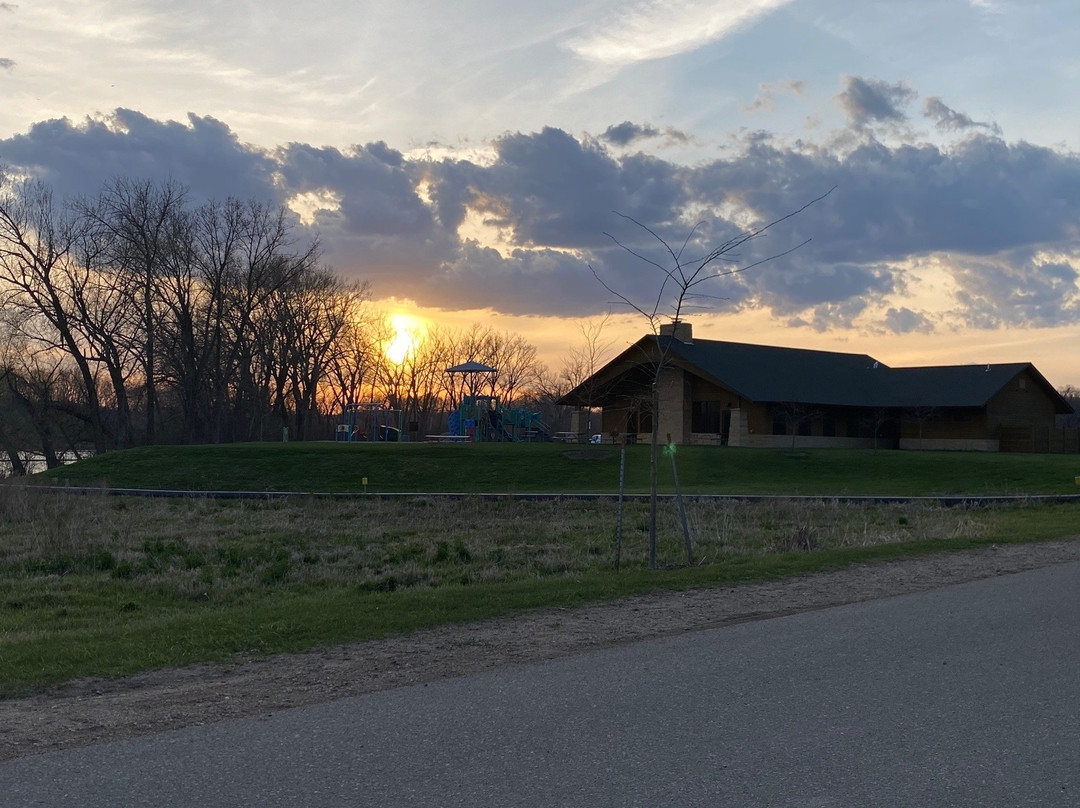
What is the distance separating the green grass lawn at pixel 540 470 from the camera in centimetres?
3716

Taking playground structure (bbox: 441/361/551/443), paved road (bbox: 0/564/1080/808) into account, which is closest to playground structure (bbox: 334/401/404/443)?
playground structure (bbox: 441/361/551/443)

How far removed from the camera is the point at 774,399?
50250 millimetres

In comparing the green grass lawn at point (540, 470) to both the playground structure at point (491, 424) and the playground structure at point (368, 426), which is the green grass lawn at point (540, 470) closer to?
the playground structure at point (491, 424)

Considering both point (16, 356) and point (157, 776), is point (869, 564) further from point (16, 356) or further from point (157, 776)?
point (16, 356)

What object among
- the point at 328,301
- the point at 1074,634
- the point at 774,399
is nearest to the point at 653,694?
the point at 1074,634

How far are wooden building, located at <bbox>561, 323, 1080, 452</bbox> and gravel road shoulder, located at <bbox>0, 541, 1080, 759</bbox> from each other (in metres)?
39.1

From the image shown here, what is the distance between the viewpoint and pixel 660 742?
5516mm

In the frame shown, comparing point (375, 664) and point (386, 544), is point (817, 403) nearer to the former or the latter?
point (386, 544)

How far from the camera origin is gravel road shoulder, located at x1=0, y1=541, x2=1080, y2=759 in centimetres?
632

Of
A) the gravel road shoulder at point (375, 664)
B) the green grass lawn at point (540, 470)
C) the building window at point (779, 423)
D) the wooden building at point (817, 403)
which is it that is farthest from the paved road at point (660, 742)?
the building window at point (779, 423)

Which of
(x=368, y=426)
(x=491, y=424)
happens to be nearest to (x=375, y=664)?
(x=491, y=424)

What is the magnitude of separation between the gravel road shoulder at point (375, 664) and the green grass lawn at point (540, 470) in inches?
924

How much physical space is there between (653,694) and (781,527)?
15670 millimetres

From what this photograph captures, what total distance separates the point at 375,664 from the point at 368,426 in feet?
168
